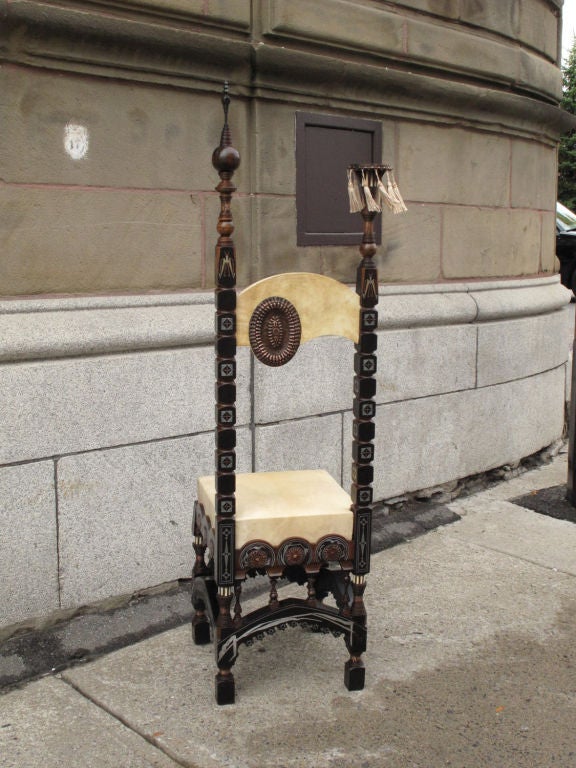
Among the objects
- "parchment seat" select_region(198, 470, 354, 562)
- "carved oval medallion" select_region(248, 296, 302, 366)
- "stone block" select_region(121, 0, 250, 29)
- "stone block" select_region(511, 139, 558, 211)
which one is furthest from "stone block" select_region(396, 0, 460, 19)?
"parchment seat" select_region(198, 470, 354, 562)

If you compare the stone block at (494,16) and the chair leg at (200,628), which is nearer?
the chair leg at (200,628)

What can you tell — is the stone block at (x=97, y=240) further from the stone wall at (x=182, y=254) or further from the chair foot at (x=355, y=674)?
the chair foot at (x=355, y=674)

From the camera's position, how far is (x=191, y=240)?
441 centimetres

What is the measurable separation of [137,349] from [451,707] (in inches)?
80.2

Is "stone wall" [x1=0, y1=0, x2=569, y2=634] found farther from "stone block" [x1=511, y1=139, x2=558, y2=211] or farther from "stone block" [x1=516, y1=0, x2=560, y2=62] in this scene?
"stone block" [x1=511, y1=139, x2=558, y2=211]

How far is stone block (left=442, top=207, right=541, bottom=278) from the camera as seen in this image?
583 centimetres

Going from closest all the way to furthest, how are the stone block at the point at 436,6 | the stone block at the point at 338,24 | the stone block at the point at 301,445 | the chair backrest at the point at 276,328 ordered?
the chair backrest at the point at 276,328 < the stone block at the point at 338,24 < the stone block at the point at 301,445 < the stone block at the point at 436,6

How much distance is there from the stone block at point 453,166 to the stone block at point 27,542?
2887 mm

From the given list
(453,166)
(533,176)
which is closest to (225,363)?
(453,166)

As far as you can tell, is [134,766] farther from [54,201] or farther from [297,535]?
[54,201]

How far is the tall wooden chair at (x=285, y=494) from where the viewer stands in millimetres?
3213

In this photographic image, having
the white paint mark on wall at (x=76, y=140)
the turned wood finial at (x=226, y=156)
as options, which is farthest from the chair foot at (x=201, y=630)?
the white paint mark on wall at (x=76, y=140)

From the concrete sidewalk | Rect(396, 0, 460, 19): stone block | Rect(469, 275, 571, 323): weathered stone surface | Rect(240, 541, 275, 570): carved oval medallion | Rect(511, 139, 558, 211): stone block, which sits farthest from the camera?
Rect(511, 139, 558, 211): stone block

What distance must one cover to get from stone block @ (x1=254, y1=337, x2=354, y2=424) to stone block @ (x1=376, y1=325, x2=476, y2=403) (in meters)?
0.29
